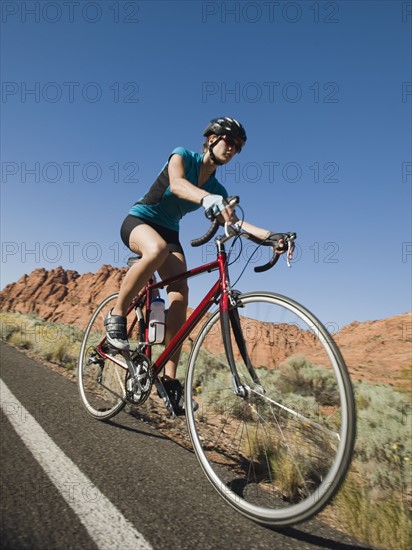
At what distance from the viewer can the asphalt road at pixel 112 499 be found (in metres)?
1.68

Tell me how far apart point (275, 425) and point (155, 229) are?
6.48 feet

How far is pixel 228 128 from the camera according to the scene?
3.07 meters

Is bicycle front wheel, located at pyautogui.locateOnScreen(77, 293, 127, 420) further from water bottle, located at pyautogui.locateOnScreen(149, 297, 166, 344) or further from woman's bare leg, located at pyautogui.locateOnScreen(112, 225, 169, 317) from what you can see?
woman's bare leg, located at pyautogui.locateOnScreen(112, 225, 169, 317)

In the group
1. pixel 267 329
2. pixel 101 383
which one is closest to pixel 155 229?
pixel 267 329

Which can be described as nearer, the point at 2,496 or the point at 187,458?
the point at 2,496

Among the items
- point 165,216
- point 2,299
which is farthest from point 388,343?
point 2,299

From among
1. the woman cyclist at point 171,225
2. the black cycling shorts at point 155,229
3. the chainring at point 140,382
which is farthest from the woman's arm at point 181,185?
the chainring at point 140,382

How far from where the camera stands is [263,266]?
8.75 ft

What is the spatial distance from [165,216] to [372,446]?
10.7 feet

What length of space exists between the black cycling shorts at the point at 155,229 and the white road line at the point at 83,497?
168cm

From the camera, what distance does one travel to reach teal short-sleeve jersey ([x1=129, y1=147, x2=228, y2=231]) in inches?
135

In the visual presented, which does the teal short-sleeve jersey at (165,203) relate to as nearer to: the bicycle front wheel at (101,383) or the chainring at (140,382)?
the bicycle front wheel at (101,383)

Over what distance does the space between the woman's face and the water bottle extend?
1303mm

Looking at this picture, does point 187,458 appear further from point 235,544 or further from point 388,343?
point 388,343
